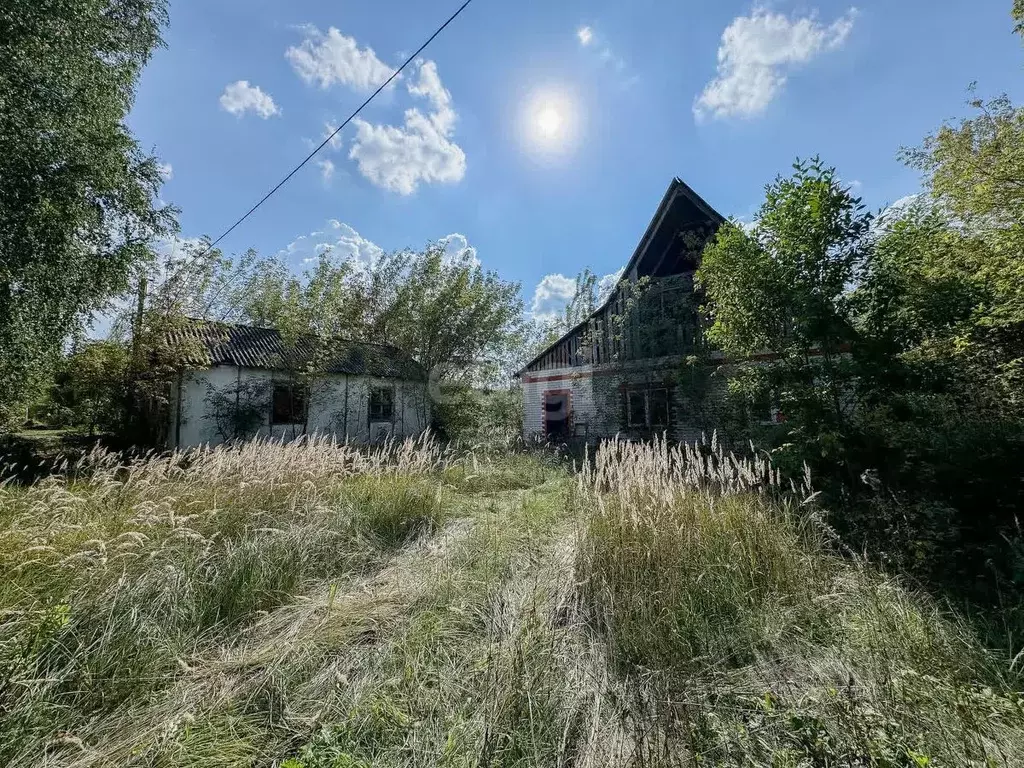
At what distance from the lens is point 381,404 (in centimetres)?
1627

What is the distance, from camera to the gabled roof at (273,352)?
1126 cm

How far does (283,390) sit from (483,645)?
13582 mm

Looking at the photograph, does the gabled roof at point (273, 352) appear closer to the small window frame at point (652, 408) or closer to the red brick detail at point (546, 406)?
the red brick detail at point (546, 406)

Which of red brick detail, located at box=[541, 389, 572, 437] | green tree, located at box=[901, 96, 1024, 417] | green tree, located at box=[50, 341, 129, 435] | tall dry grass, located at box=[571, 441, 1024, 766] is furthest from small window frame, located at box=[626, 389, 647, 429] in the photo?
green tree, located at box=[50, 341, 129, 435]

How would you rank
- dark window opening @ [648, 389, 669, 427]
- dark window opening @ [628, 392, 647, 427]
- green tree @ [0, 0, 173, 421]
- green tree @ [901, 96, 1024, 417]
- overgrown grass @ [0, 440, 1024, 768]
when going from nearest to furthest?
overgrown grass @ [0, 440, 1024, 768] < green tree @ [901, 96, 1024, 417] < green tree @ [0, 0, 173, 421] < dark window opening @ [648, 389, 669, 427] < dark window opening @ [628, 392, 647, 427]

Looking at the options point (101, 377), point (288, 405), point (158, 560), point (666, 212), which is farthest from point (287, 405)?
point (666, 212)

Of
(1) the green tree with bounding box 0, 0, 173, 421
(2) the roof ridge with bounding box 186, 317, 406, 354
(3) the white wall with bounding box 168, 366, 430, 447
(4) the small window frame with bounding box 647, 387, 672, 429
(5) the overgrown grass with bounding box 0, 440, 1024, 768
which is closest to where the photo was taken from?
(5) the overgrown grass with bounding box 0, 440, 1024, 768

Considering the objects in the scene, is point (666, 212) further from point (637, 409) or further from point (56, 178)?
point (56, 178)

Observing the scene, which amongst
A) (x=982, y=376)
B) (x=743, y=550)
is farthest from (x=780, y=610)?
(x=982, y=376)

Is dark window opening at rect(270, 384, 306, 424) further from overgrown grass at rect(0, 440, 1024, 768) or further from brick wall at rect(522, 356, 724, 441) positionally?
overgrown grass at rect(0, 440, 1024, 768)

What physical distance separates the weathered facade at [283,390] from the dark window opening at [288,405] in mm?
30

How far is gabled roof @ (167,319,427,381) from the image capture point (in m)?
11.3

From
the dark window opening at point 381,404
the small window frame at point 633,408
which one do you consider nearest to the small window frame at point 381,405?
the dark window opening at point 381,404

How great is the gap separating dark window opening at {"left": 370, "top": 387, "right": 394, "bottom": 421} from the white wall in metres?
0.18
